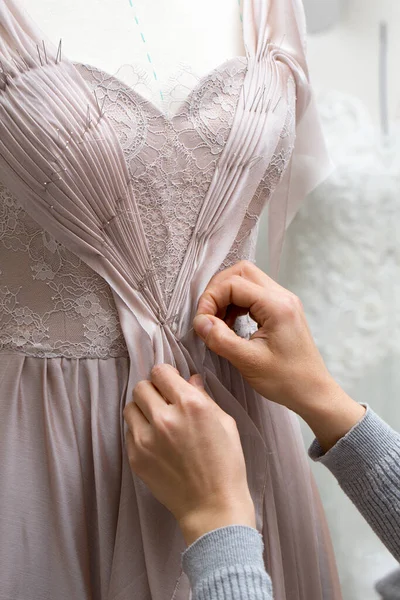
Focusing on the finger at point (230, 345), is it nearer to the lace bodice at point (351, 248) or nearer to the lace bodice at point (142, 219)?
the lace bodice at point (142, 219)

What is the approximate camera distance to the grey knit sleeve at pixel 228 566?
1.79 ft

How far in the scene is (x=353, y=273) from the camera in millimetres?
1129

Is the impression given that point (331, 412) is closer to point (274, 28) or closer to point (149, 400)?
point (149, 400)

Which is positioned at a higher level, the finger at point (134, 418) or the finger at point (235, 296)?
the finger at point (235, 296)

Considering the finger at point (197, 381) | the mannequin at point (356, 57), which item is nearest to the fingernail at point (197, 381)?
the finger at point (197, 381)

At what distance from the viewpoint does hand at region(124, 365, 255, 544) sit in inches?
23.2

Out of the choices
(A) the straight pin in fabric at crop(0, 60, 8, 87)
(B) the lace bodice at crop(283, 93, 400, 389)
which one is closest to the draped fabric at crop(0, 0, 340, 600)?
(A) the straight pin in fabric at crop(0, 60, 8, 87)

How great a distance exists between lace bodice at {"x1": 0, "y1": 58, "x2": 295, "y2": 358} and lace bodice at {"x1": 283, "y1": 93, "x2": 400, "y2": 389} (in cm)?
42

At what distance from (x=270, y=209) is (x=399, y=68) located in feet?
1.34

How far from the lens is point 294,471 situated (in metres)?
0.79

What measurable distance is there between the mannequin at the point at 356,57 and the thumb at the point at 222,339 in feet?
2.09

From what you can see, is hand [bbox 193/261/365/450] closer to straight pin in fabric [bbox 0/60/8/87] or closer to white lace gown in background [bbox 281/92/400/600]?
straight pin in fabric [bbox 0/60/8/87]

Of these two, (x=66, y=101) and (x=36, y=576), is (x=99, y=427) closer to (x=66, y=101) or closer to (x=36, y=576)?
(x=36, y=576)

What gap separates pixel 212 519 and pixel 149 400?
0.12 m
